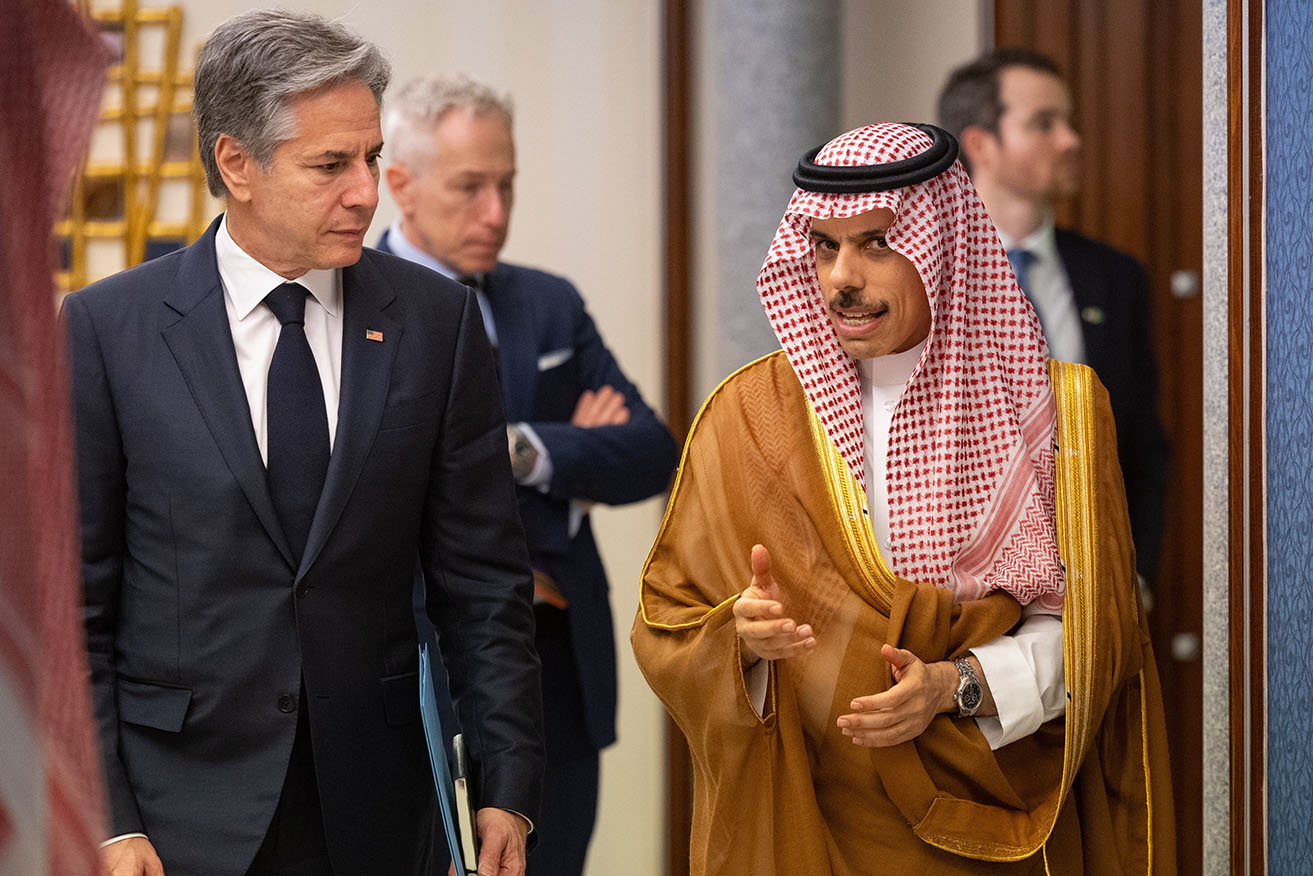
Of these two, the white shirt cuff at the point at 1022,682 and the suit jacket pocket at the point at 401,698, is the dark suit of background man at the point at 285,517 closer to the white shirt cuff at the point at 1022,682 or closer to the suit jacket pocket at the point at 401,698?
the suit jacket pocket at the point at 401,698

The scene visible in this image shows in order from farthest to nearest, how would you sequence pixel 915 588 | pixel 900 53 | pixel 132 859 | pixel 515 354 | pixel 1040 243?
pixel 900 53
pixel 1040 243
pixel 515 354
pixel 915 588
pixel 132 859

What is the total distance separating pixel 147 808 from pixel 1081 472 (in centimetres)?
138

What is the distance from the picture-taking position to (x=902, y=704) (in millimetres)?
1973

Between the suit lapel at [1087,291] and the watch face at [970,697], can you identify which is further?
the suit lapel at [1087,291]

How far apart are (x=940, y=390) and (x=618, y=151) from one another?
2.62m

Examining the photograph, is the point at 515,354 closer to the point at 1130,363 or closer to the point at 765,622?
the point at 1130,363

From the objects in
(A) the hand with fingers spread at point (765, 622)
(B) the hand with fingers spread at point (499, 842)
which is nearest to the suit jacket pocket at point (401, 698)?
(B) the hand with fingers spread at point (499, 842)

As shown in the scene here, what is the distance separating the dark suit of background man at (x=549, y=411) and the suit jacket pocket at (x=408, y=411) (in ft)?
3.73

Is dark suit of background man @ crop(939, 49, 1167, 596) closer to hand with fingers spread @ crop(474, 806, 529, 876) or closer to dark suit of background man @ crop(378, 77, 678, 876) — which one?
dark suit of background man @ crop(378, 77, 678, 876)

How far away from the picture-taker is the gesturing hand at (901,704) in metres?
1.96

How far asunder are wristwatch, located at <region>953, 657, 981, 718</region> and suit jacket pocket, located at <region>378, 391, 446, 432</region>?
834mm

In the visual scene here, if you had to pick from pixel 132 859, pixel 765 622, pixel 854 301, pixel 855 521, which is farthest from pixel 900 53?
pixel 132 859

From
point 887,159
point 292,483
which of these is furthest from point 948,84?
point 292,483

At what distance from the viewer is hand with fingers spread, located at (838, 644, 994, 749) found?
1.96 meters
